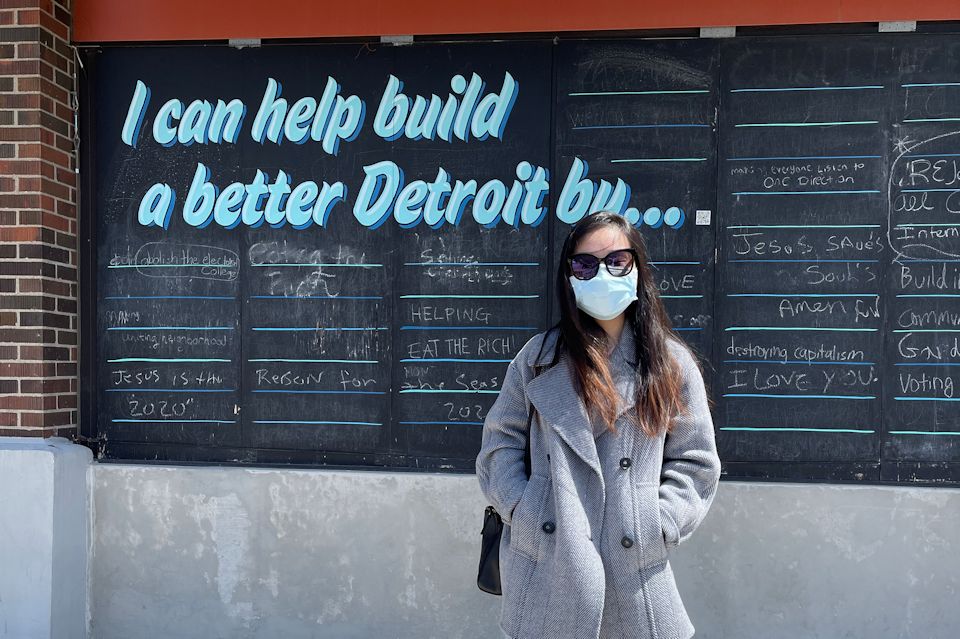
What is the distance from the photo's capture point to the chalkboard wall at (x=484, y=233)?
416 cm

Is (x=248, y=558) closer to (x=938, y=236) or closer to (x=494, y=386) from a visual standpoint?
(x=494, y=386)

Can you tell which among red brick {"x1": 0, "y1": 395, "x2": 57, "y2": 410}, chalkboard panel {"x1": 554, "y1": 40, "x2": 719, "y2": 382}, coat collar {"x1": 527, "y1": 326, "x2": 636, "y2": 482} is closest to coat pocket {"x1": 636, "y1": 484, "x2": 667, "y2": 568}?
coat collar {"x1": 527, "y1": 326, "x2": 636, "y2": 482}

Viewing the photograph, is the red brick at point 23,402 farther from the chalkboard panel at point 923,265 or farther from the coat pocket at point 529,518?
the chalkboard panel at point 923,265

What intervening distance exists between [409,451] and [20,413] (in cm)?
216

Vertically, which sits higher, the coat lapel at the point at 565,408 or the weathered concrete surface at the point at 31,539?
the coat lapel at the point at 565,408

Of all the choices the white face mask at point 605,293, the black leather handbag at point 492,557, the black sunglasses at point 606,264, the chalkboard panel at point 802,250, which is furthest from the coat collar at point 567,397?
the chalkboard panel at point 802,250

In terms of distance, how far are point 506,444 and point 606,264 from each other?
68 centimetres

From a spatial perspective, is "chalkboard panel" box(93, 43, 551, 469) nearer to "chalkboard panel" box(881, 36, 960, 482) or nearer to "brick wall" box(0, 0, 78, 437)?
"brick wall" box(0, 0, 78, 437)

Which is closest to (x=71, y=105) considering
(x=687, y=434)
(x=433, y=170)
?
(x=433, y=170)

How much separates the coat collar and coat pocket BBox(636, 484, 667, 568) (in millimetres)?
156

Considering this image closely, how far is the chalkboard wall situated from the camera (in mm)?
4156

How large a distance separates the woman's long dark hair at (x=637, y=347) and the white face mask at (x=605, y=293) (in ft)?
0.12

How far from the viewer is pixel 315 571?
4312 millimetres

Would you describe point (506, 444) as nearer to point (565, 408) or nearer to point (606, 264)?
point (565, 408)
